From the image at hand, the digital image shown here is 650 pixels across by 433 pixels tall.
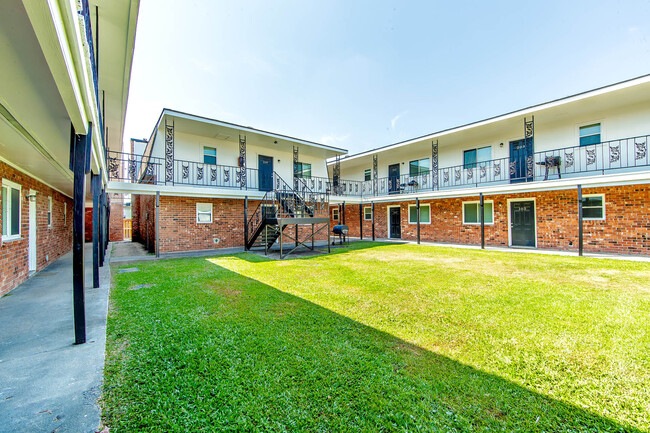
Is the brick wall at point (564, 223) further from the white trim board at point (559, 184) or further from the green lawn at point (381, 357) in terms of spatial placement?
the green lawn at point (381, 357)

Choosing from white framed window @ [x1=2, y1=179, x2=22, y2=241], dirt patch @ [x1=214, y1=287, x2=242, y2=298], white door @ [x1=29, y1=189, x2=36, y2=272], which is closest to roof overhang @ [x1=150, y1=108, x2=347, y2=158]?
white door @ [x1=29, y1=189, x2=36, y2=272]

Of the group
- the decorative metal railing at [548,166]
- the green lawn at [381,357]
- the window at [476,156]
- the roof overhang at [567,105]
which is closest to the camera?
the green lawn at [381,357]

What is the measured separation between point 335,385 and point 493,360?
1634 millimetres

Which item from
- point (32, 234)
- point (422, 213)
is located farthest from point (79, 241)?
point (422, 213)

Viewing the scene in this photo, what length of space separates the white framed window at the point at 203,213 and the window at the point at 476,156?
12.0 m

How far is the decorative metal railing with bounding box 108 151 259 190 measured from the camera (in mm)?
10555

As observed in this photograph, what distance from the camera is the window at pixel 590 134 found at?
33.5 ft

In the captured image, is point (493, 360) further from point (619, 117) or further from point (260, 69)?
point (260, 69)

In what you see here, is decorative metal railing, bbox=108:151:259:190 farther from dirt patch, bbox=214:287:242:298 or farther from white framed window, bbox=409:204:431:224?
white framed window, bbox=409:204:431:224

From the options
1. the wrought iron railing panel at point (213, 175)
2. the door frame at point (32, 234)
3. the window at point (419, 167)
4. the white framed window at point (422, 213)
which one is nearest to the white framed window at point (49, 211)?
the door frame at point (32, 234)

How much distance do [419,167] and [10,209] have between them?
52.5ft

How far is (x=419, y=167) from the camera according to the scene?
15.8 metres

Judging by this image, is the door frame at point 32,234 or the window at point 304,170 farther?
the window at point 304,170

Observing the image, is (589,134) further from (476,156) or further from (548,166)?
(476,156)
